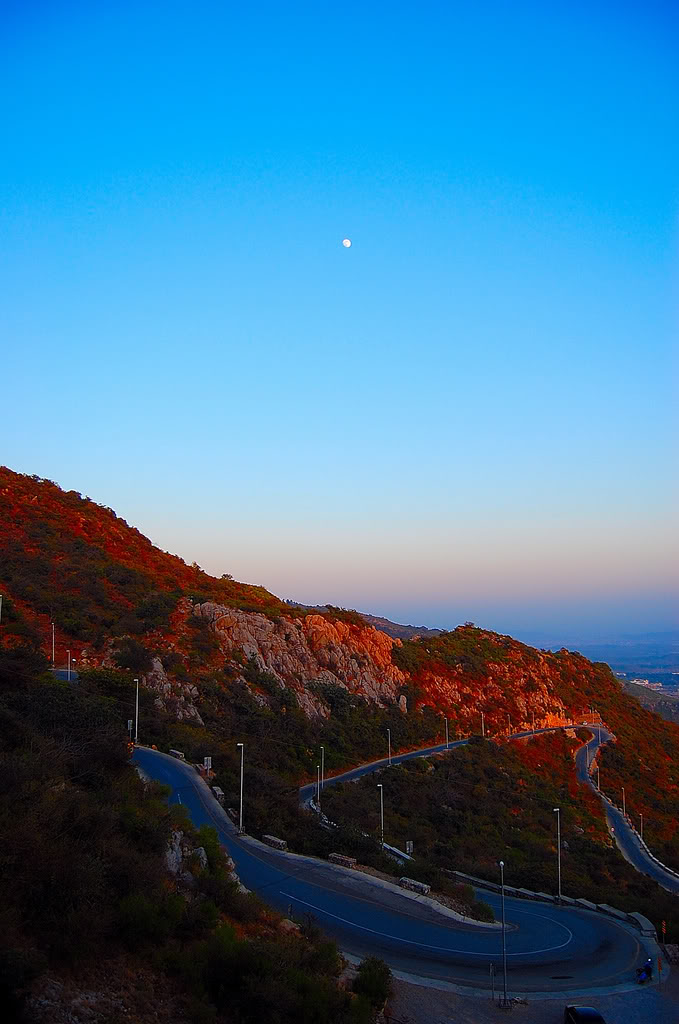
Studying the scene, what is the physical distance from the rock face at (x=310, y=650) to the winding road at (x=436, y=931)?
23820 millimetres

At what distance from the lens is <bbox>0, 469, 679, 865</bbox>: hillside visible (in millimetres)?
42344

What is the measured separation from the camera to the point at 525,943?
20719mm

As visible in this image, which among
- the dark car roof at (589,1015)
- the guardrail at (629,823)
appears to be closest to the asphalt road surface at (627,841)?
the guardrail at (629,823)

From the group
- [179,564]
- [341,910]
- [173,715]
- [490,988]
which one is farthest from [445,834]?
[179,564]

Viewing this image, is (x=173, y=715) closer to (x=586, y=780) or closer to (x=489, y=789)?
(x=489, y=789)

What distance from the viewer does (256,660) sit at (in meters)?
50.0

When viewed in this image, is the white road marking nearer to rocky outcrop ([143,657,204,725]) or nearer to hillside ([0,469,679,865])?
hillside ([0,469,679,865])

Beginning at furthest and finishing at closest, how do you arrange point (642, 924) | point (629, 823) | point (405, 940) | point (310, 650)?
1. point (310, 650)
2. point (629, 823)
3. point (642, 924)
4. point (405, 940)

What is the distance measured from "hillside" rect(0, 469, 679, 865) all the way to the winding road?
11.0m

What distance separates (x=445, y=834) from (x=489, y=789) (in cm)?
886

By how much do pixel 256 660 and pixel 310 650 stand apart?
7231mm

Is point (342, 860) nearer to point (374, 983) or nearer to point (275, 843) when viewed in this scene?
point (275, 843)

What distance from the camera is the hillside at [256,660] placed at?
4234 centimetres

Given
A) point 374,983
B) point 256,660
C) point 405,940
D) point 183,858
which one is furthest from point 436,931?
point 256,660
